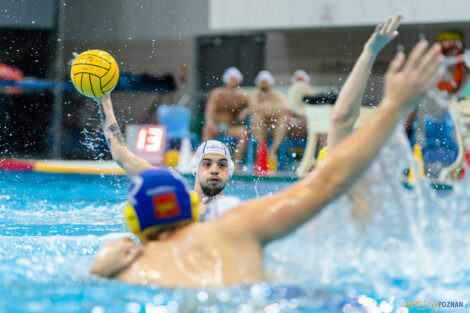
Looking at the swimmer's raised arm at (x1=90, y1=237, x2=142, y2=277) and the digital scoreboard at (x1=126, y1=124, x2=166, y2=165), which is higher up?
the digital scoreboard at (x1=126, y1=124, x2=166, y2=165)

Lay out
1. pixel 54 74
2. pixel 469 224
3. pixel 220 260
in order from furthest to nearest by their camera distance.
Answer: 1. pixel 54 74
2. pixel 469 224
3. pixel 220 260

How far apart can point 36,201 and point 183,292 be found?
4.56 m

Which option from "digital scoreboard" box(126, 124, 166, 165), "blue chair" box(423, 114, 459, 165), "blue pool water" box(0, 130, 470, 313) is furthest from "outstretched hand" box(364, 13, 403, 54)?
"blue chair" box(423, 114, 459, 165)

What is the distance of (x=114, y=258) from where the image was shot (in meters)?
2.09

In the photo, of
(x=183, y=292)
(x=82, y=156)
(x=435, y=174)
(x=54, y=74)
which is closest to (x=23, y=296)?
(x=183, y=292)

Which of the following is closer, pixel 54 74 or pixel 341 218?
pixel 341 218

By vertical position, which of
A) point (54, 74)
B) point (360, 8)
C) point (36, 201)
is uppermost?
point (360, 8)

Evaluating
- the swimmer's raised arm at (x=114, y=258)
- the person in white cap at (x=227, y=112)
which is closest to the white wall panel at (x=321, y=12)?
the person in white cap at (x=227, y=112)

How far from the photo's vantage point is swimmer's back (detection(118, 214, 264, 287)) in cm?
193

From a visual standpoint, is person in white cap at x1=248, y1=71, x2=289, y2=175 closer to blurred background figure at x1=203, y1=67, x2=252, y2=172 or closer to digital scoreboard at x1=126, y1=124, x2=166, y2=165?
blurred background figure at x1=203, y1=67, x2=252, y2=172

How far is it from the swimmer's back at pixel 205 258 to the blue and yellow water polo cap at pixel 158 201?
0.05 meters

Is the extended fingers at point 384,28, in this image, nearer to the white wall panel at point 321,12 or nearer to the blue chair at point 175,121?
the blue chair at point 175,121

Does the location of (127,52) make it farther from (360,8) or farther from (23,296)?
(23,296)

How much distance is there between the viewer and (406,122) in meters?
8.63
